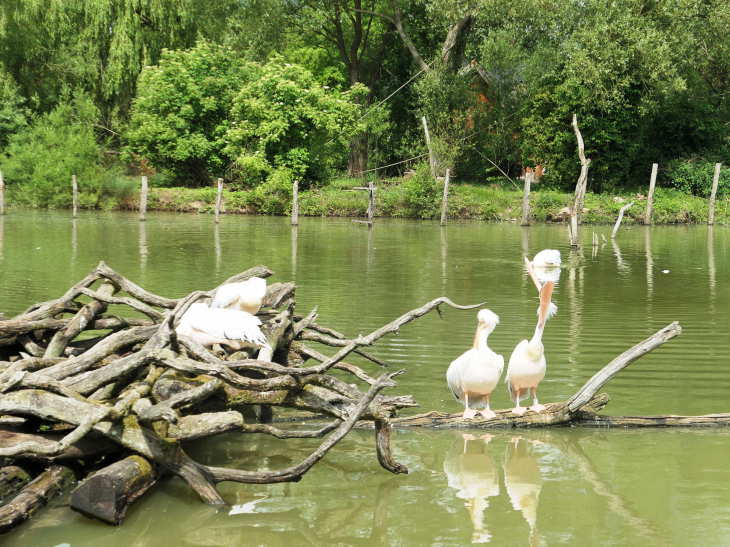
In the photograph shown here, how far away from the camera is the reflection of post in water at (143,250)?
49.8ft

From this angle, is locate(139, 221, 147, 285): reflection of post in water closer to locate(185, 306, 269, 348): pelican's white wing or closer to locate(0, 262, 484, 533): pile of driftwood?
locate(185, 306, 269, 348): pelican's white wing

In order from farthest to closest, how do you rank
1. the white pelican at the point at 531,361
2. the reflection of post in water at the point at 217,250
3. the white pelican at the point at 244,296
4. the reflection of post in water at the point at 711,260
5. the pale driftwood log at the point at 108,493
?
1. the reflection of post in water at the point at 217,250
2. the reflection of post in water at the point at 711,260
3. the white pelican at the point at 244,296
4. the white pelican at the point at 531,361
5. the pale driftwood log at the point at 108,493

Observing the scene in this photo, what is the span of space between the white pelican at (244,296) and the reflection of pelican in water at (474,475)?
1856 millimetres

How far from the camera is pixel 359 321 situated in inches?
401

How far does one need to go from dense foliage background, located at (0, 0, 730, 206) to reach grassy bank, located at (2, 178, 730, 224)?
49 cm

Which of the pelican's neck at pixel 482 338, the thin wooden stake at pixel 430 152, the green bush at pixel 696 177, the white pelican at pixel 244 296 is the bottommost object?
the pelican's neck at pixel 482 338

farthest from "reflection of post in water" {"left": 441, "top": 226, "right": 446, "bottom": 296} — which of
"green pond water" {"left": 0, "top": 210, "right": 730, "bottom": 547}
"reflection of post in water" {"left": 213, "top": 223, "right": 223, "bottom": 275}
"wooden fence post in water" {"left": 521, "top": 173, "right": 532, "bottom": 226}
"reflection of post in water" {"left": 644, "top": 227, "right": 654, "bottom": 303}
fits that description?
"reflection of post in water" {"left": 213, "top": 223, "right": 223, "bottom": 275}

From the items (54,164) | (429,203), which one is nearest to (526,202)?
(429,203)

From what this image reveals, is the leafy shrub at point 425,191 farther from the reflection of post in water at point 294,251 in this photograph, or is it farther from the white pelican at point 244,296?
the white pelican at point 244,296

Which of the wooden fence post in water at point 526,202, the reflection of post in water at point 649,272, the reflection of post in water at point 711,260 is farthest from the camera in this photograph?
the wooden fence post in water at point 526,202

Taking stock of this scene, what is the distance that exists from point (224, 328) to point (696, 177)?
36362 millimetres

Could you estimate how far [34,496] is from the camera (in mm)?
4004

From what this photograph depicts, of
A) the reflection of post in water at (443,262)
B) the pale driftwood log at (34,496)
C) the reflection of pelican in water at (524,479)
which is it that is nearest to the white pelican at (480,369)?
the reflection of pelican in water at (524,479)

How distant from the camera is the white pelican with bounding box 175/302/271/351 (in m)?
5.36
